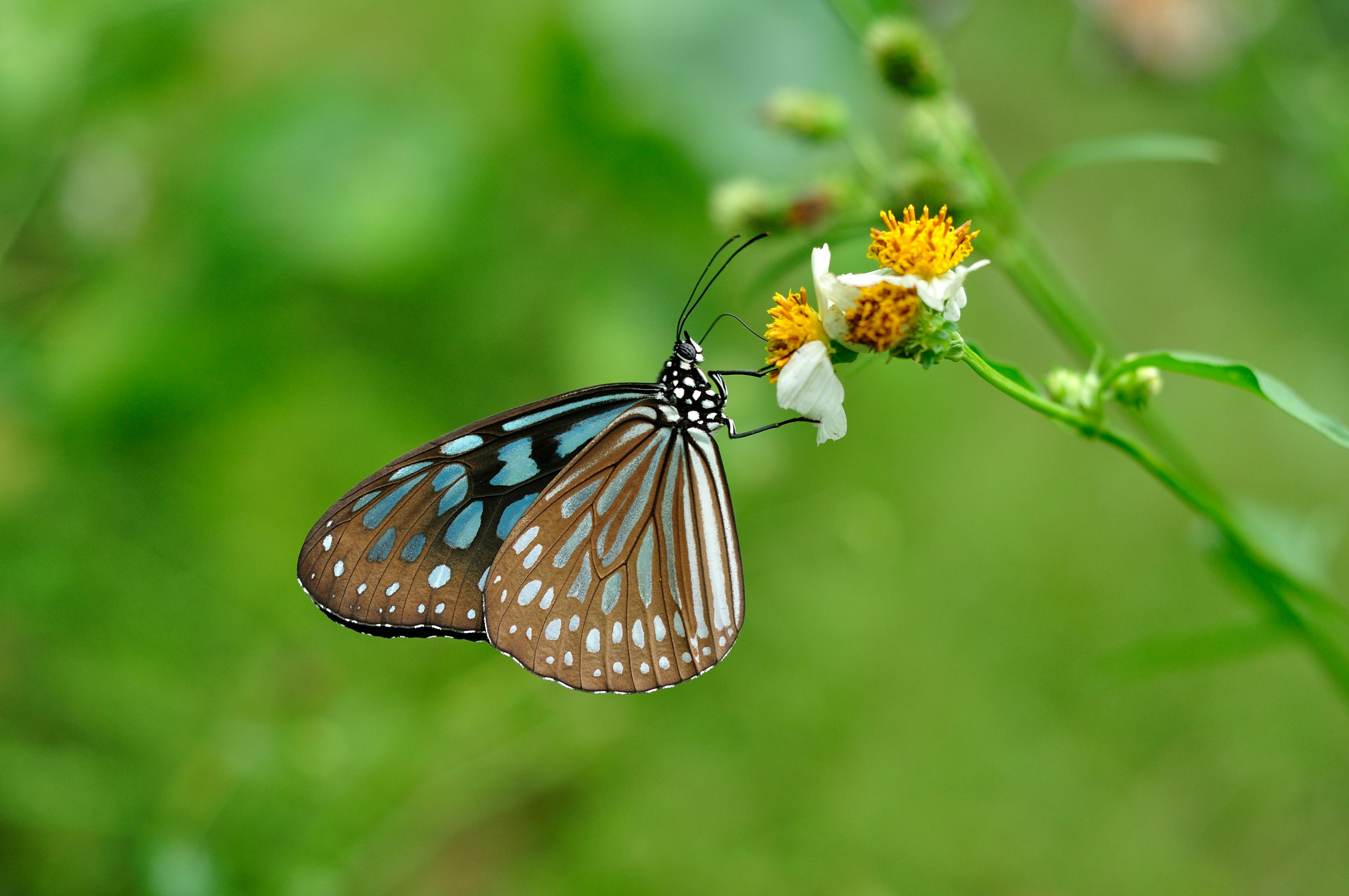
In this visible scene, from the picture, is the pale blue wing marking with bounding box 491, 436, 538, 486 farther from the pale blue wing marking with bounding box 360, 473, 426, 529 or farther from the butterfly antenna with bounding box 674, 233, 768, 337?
the butterfly antenna with bounding box 674, 233, 768, 337

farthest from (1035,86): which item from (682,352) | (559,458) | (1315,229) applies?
(559,458)

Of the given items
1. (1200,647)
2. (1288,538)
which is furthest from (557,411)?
(1288,538)

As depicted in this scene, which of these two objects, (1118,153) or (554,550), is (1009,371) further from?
(554,550)

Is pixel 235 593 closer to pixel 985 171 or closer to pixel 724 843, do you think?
pixel 724 843

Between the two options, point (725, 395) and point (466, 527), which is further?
point (725, 395)

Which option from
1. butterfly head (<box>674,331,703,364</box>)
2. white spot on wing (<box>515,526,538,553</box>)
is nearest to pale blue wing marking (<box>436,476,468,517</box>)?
white spot on wing (<box>515,526,538,553</box>)
